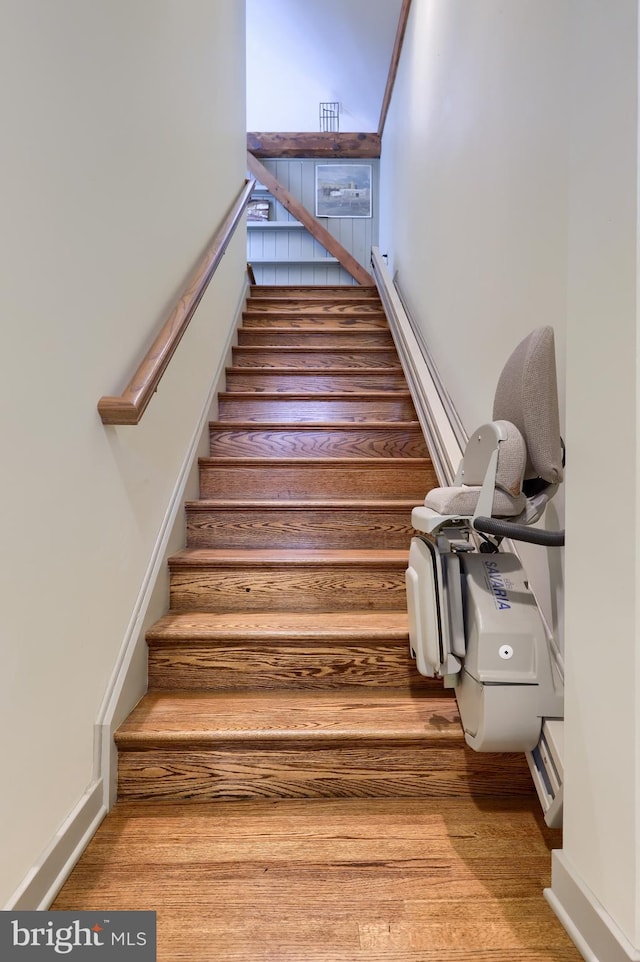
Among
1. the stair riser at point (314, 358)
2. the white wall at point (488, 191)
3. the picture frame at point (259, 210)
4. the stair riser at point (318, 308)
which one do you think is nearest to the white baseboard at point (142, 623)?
the stair riser at point (314, 358)

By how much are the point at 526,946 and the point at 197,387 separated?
216 cm

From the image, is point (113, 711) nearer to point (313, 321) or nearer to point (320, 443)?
point (320, 443)

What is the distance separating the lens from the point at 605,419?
1.08 meters

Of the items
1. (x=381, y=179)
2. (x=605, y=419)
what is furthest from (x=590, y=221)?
(x=381, y=179)

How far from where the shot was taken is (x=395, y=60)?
4348 millimetres

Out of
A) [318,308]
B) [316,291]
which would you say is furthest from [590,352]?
[316,291]

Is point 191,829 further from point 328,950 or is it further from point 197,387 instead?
point 197,387

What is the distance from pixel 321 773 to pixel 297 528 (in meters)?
0.98

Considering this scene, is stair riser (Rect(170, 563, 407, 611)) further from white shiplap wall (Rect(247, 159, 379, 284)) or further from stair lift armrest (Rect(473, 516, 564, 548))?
white shiplap wall (Rect(247, 159, 379, 284))

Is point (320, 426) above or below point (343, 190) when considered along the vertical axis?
below

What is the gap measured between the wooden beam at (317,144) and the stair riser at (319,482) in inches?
160

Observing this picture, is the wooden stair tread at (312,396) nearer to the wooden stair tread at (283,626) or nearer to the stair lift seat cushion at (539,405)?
the wooden stair tread at (283,626)

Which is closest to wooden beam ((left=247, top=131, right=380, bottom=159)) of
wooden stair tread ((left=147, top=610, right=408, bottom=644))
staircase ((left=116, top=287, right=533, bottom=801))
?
staircase ((left=116, top=287, right=533, bottom=801))

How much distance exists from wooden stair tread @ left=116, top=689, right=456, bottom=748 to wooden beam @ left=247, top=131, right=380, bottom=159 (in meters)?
5.11
